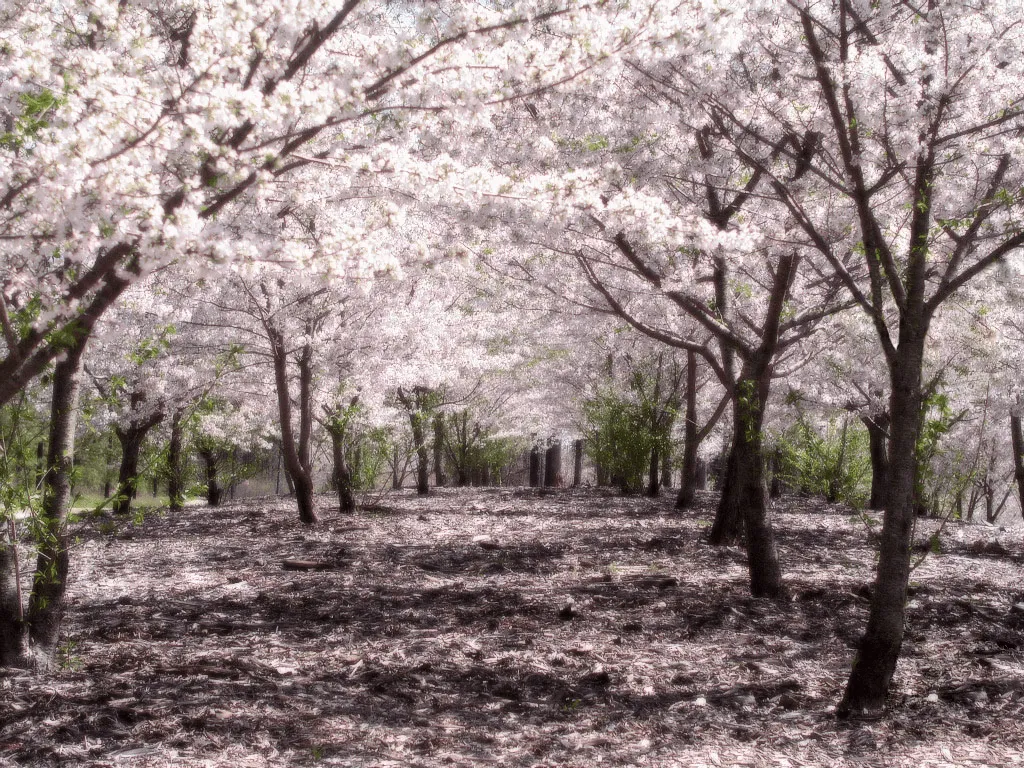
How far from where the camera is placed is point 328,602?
6184mm

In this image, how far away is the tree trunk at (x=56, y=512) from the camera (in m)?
4.12

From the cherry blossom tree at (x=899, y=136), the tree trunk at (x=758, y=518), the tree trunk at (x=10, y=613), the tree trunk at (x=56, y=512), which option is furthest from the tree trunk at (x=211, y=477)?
the cherry blossom tree at (x=899, y=136)

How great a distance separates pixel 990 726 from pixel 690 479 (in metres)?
10.0

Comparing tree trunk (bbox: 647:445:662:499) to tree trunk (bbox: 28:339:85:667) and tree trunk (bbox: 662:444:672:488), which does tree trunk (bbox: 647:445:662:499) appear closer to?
tree trunk (bbox: 662:444:672:488)

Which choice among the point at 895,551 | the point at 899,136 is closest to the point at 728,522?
the point at 895,551

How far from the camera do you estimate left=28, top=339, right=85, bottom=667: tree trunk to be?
4121mm

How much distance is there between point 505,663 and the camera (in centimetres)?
461

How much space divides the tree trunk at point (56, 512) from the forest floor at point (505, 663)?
17cm

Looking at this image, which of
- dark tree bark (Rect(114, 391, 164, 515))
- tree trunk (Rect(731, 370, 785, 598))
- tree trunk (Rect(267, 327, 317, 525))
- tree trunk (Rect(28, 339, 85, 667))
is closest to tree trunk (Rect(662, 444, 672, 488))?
tree trunk (Rect(267, 327, 317, 525))

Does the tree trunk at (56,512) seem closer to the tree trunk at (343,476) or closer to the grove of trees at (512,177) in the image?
the grove of trees at (512,177)

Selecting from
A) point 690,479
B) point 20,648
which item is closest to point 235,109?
point 20,648

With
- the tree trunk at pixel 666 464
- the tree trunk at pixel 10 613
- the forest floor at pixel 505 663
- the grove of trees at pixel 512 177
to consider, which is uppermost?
the grove of trees at pixel 512 177

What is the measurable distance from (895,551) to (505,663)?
2242mm

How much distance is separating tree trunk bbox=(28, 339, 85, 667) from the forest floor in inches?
6.7
